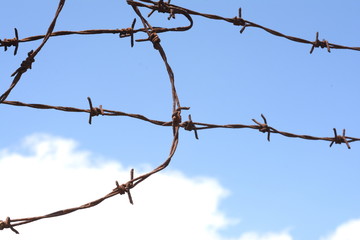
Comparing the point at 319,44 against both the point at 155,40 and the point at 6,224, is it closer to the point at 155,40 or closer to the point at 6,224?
the point at 155,40

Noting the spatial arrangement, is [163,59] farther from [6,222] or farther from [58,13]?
[6,222]

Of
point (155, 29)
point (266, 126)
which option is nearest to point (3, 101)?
point (155, 29)

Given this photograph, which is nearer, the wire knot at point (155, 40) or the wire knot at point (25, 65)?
the wire knot at point (25, 65)

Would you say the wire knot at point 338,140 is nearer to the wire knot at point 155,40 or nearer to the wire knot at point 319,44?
the wire knot at point 319,44

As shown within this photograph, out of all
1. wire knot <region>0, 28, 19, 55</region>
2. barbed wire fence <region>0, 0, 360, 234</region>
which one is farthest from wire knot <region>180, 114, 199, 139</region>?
wire knot <region>0, 28, 19, 55</region>

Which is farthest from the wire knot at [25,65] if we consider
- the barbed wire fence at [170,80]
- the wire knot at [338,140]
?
the wire knot at [338,140]

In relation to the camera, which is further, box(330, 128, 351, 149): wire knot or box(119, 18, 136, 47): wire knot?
box(330, 128, 351, 149): wire knot

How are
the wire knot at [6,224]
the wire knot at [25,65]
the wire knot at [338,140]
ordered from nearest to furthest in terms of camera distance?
the wire knot at [6,224] → the wire knot at [25,65] → the wire knot at [338,140]

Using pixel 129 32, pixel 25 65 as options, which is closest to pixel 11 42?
pixel 25 65

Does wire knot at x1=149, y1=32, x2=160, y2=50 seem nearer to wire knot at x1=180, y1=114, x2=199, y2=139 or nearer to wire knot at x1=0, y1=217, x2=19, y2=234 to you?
wire knot at x1=180, y1=114, x2=199, y2=139

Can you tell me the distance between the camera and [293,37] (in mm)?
3594

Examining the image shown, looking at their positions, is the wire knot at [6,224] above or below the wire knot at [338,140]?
below

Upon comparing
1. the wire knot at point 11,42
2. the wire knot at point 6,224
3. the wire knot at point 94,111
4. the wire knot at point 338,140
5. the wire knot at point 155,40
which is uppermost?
the wire knot at point 155,40

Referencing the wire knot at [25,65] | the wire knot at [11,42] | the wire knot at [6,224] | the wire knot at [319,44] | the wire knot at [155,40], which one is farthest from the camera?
the wire knot at [319,44]
